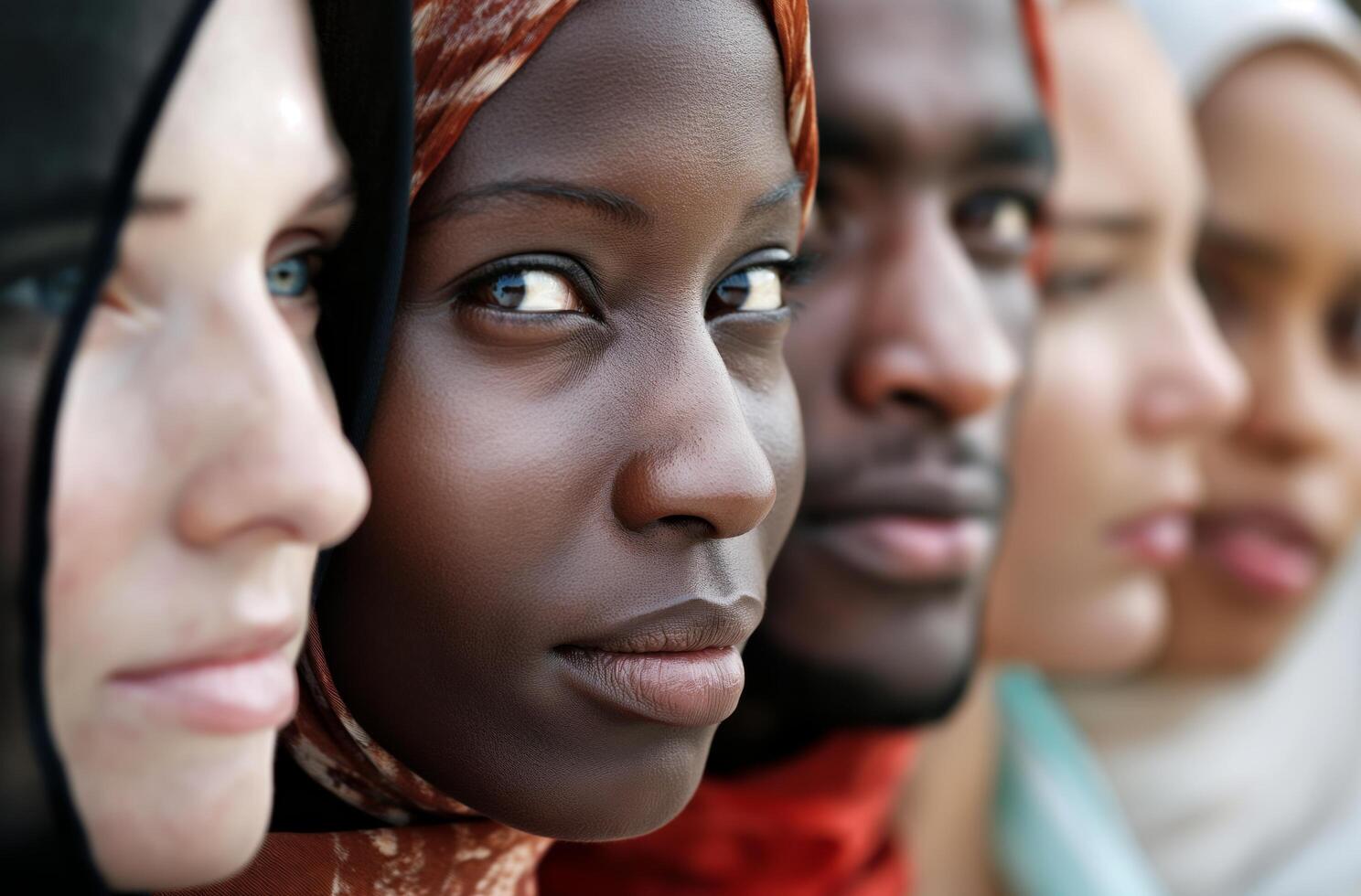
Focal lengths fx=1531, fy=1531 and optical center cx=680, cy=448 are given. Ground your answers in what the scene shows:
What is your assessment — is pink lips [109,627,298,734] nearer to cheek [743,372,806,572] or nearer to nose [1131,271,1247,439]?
cheek [743,372,806,572]

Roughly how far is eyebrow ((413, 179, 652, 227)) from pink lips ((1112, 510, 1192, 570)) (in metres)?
1.03

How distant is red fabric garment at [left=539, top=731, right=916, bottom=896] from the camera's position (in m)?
1.36

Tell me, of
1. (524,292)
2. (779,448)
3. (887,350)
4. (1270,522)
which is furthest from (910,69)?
(1270,522)

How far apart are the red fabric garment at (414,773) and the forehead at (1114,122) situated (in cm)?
77

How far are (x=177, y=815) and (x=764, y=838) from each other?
0.81 meters

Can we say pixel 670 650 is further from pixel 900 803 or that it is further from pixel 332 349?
pixel 900 803

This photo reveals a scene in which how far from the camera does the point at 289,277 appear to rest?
80 cm

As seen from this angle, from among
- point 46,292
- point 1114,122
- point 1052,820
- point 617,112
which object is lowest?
point 1052,820

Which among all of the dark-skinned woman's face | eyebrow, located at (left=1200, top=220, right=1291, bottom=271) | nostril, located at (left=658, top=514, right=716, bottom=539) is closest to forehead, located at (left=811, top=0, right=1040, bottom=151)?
the dark-skinned woman's face

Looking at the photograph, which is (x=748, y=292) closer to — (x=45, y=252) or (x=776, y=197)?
(x=776, y=197)

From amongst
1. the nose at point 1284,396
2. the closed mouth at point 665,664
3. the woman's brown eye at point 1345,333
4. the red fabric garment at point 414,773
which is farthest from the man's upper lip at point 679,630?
the woman's brown eye at point 1345,333

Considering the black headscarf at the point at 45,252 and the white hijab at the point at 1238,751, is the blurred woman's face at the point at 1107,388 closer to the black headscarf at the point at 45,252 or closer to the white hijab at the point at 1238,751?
the white hijab at the point at 1238,751

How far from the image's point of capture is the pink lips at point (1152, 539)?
1690 mm

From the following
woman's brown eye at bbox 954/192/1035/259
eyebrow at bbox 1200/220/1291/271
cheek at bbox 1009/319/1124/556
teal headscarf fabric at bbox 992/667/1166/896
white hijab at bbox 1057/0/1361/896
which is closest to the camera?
woman's brown eye at bbox 954/192/1035/259
